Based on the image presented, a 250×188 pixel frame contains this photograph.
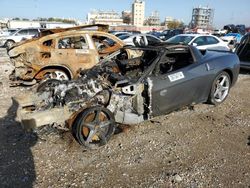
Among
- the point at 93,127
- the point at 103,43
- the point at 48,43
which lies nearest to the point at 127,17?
the point at 103,43

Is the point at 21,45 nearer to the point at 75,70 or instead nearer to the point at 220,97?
the point at 75,70

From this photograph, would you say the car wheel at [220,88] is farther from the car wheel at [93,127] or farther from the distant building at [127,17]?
the distant building at [127,17]

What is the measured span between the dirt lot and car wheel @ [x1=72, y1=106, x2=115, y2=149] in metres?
0.16

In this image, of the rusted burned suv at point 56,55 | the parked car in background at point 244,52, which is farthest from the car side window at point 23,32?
the parked car in background at point 244,52

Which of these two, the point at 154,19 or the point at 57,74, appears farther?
the point at 154,19

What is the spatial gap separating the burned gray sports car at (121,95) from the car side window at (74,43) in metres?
2.06

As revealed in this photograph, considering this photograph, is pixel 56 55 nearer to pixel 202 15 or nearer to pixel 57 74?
pixel 57 74

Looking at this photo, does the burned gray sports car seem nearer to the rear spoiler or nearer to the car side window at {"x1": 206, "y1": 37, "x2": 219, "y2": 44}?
the rear spoiler

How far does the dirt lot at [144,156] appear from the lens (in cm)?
309

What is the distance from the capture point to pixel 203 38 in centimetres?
1082

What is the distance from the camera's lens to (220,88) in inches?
216

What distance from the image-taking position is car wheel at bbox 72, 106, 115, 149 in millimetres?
3674

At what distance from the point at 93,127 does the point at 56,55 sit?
3675 mm

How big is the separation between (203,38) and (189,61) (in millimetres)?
6559
